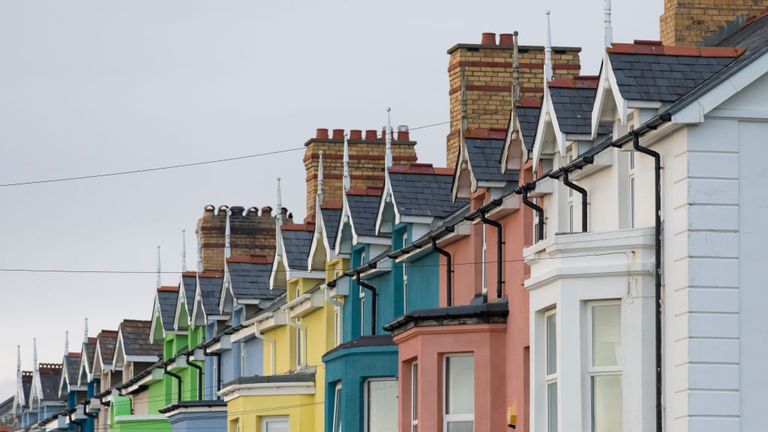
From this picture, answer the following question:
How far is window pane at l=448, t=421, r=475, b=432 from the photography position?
28.5 m

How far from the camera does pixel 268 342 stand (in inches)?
1699

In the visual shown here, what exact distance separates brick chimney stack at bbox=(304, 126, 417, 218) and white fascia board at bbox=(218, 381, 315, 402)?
359 cm

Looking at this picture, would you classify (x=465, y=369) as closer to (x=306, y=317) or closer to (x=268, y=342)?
(x=306, y=317)

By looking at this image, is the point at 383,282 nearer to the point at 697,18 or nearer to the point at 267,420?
the point at 267,420

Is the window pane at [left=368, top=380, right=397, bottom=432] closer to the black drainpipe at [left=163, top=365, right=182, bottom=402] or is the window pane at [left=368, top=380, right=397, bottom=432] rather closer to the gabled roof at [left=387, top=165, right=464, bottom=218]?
the gabled roof at [left=387, top=165, right=464, bottom=218]

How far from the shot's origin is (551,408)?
980 inches

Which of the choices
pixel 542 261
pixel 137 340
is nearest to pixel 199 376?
pixel 137 340

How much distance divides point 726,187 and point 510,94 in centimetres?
1217

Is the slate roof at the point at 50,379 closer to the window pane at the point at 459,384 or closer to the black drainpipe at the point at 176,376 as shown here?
the black drainpipe at the point at 176,376

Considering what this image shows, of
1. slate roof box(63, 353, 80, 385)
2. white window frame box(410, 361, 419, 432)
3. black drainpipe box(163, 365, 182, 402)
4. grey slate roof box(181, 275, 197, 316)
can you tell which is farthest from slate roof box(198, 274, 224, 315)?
slate roof box(63, 353, 80, 385)

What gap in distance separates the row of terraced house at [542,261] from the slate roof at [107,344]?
19159 millimetres

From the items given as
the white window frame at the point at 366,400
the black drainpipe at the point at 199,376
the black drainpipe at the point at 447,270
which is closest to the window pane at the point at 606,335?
the black drainpipe at the point at 447,270

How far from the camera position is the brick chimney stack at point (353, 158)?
1639 inches

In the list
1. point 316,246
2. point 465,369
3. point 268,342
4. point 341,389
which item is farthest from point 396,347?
point 268,342
